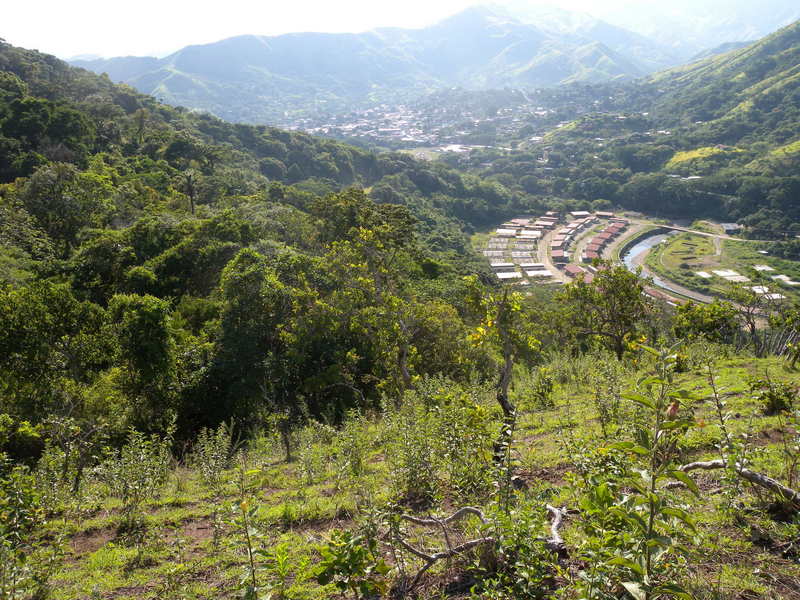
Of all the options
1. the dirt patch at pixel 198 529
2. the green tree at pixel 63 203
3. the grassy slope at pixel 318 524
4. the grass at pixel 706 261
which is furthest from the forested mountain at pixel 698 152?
the dirt patch at pixel 198 529

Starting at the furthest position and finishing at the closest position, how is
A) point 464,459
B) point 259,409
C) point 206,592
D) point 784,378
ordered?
point 259,409 → point 784,378 → point 464,459 → point 206,592

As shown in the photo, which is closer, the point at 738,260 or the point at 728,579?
the point at 728,579

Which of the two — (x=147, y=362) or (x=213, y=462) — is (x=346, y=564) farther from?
(x=147, y=362)

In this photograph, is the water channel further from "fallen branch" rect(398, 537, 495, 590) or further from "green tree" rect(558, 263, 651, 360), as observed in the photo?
"fallen branch" rect(398, 537, 495, 590)

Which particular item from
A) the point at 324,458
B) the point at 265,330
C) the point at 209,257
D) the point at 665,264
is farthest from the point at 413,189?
the point at 324,458

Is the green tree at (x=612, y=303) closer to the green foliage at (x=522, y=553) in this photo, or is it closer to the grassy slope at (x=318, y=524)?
the grassy slope at (x=318, y=524)

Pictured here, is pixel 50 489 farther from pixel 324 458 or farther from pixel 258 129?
pixel 258 129
